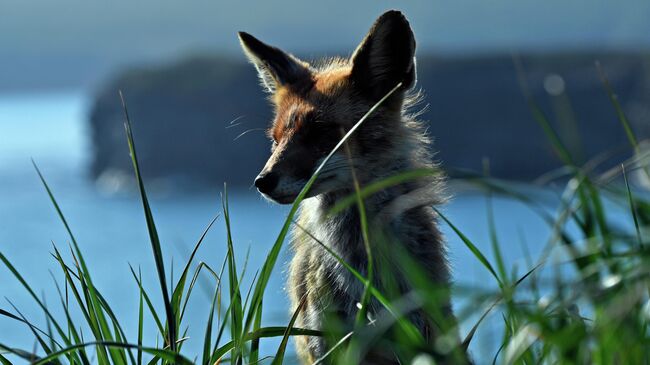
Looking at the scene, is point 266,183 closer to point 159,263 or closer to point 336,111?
point 336,111

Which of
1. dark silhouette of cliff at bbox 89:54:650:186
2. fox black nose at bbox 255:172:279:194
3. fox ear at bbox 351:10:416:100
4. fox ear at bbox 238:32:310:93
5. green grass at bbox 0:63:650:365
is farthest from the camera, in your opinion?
dark silhouette of cliff at bbox 89:54:650:186

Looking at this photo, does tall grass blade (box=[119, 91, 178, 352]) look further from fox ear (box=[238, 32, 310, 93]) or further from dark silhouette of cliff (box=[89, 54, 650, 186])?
dark silhouette of cliff (box=[89, 54, 650, 186])

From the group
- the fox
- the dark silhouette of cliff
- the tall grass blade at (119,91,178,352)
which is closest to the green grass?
the tall grass blade at (119,91,178,352)

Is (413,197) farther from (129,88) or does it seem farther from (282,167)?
(129,88)

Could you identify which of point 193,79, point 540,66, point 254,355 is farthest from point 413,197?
point 193,79

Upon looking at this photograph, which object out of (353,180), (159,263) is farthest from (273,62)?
(159,263)

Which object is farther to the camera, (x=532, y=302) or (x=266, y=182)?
(x=266, y=182)

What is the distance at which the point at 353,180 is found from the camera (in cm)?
275

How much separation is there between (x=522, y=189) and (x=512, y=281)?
170 mm

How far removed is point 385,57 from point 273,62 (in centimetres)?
62

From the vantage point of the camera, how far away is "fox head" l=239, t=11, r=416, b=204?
2684 millimetres

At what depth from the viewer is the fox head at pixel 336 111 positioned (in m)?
2.68

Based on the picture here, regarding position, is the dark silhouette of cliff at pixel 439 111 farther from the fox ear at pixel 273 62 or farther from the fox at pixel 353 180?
the fox at pixel 353 180

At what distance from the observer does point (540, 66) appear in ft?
102
